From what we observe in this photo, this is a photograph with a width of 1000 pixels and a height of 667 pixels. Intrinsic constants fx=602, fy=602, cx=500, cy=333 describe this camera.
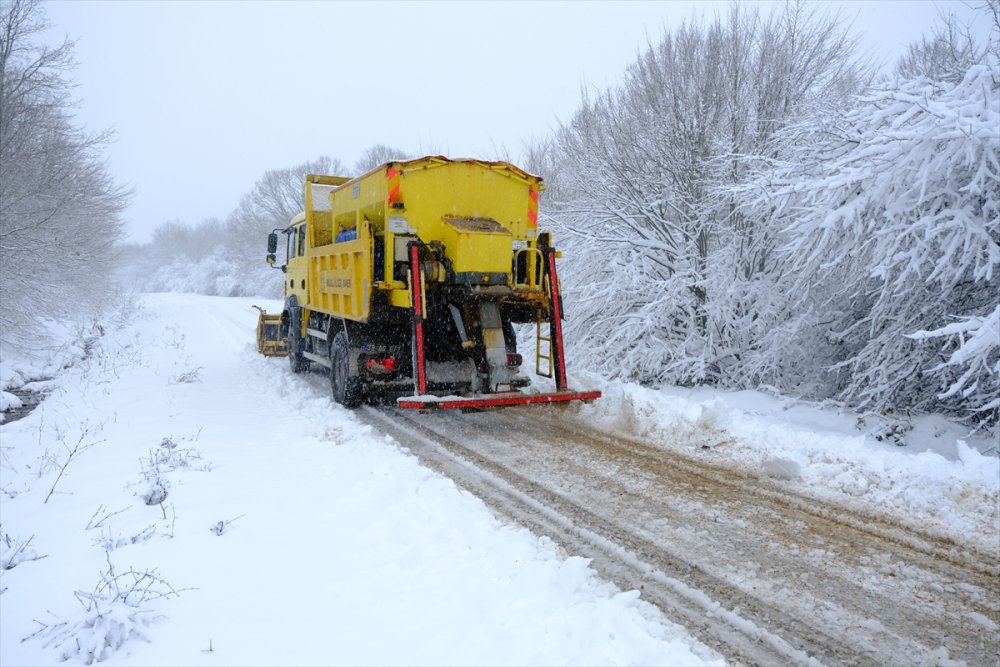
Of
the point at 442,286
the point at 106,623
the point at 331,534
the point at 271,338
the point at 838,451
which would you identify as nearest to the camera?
the point at 106,623

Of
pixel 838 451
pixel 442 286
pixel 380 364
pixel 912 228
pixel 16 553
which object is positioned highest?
pixel 912 228

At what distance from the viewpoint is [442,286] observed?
7426 millimetres

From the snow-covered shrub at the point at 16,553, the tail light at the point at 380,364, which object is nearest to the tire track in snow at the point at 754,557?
the tail light at the point at 380,364

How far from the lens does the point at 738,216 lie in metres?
9.95

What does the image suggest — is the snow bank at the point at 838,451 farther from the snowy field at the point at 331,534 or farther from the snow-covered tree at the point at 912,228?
the snow-covered tree at the point at 912,228

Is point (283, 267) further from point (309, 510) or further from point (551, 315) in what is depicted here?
point (309, 510)

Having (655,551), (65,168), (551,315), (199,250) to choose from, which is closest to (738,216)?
(551,315)

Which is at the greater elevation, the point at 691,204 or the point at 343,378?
the point at 691,204

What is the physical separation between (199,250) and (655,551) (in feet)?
300

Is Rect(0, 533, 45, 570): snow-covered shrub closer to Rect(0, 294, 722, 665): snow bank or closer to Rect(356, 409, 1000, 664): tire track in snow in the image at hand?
Rect(0, 294, 722, 665): snow bank

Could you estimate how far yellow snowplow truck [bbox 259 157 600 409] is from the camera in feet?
23.5

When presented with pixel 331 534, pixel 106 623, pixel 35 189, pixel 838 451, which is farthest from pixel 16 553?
pixel 35 189

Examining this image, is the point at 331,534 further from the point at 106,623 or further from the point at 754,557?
the point at 754,557

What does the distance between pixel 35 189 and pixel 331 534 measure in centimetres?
1640
